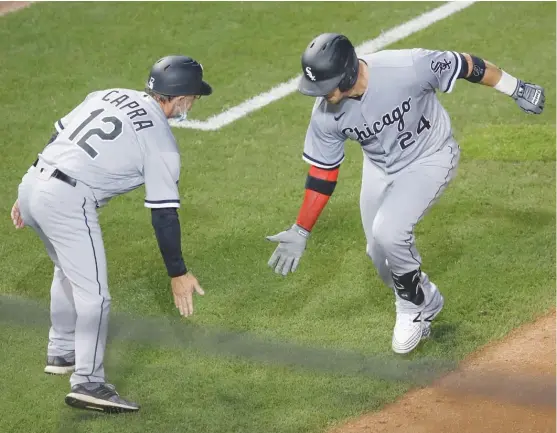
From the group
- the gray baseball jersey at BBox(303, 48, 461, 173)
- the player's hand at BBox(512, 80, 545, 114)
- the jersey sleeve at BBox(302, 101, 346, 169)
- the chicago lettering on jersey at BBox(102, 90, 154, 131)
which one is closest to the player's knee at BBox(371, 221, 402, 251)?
the gray baseball jersey at BBox(303, 48, 461, 173)

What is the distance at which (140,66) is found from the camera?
1116 cm

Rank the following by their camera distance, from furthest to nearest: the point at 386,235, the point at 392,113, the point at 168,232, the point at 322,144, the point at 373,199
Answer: the point at 373,199
the point at 322,144
the point at 386,235
the point at 392,113
the point at 168,232

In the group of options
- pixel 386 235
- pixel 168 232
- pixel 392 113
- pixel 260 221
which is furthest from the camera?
pixel 260 221

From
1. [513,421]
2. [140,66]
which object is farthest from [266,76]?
[513,421]

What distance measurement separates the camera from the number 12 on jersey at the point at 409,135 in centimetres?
641

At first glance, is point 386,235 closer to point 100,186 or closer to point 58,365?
point 100,186

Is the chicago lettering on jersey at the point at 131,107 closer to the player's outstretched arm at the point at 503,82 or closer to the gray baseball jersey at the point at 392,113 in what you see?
the gray baseball jersey at the point at 392,113

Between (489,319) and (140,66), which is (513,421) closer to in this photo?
(489,319)

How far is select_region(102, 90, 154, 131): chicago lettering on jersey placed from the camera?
588 centimetres

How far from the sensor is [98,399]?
20.0 feet

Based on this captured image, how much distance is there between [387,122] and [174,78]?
1.25 m

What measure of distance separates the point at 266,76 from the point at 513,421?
5.66 meters

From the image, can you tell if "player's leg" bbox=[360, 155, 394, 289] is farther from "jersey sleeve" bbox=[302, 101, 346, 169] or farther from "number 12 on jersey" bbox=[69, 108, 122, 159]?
"number 12 on jersey" bbox=[69, 108, 122, 159]

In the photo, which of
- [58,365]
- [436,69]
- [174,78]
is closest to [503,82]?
[436,69]
